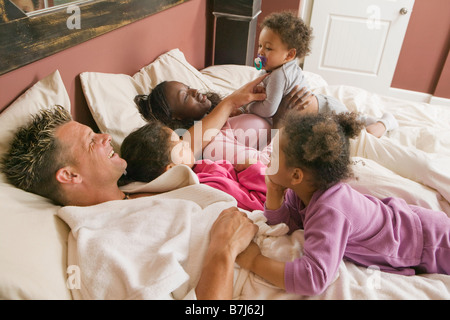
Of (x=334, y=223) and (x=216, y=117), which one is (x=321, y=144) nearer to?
(x=334, y=223)

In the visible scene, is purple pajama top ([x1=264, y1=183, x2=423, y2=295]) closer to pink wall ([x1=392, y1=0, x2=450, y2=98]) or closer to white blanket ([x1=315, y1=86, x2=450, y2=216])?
white blanket ([x1=315, y1=86, x2=450, y2=216])

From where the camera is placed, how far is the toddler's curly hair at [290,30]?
1.68 meters

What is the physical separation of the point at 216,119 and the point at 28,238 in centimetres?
95

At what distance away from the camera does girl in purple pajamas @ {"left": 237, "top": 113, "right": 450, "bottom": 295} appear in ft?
2.70

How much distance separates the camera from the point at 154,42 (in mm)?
1875

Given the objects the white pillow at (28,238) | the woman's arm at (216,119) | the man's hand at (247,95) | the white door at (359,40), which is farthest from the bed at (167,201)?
A: the white door at (359,40)

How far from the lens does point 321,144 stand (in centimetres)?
88

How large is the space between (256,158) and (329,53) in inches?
105

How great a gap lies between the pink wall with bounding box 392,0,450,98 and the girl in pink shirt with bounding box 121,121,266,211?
9.94 feet

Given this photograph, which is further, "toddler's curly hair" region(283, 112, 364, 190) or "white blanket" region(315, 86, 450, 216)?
"white blanket" region(315, 86, 450, 216)

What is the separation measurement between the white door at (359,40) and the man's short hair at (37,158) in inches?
123

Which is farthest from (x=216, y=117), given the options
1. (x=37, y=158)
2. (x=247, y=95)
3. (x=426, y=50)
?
(x=426, y=50)

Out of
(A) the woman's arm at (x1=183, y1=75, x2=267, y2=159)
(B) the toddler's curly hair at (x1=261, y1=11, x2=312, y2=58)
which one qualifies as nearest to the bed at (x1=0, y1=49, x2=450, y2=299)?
(A) the woman's arm at (x1=183, y1=75, x2=267, y2=159)
